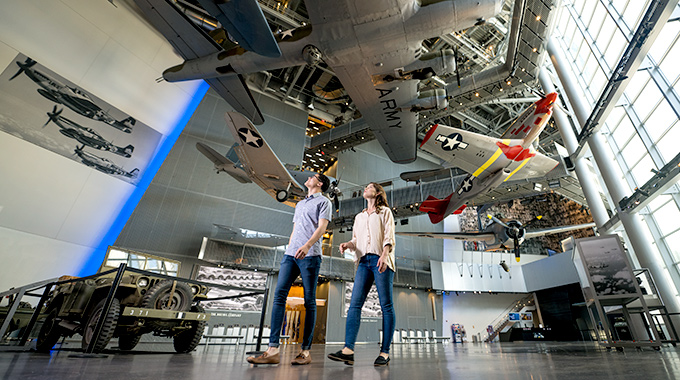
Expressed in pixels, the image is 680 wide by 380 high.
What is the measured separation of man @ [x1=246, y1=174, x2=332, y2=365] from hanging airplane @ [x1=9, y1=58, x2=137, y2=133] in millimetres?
6426

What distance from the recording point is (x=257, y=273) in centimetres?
1338

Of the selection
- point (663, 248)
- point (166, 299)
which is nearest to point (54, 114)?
point (166, 299)

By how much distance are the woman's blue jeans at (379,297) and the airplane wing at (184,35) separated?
7.25m

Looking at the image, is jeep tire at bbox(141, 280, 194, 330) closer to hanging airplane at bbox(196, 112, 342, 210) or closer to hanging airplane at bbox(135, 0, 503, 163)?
hanging airplane at bbox(135, 0, 503, 163)

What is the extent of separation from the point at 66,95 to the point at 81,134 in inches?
33.3

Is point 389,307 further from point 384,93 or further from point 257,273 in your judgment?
point 257,273

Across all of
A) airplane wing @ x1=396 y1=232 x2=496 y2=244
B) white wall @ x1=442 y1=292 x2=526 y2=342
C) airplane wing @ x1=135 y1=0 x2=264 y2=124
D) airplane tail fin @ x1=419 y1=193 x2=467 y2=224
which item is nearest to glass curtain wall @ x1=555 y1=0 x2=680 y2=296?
airplane wing @ x1=396 y1=232 x2=496 y2=244

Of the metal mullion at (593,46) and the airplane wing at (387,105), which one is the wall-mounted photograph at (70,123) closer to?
the airplane wing at (387,105)

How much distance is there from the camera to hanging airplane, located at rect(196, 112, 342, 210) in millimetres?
8266

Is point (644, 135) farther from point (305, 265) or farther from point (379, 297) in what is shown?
point (305, 265)

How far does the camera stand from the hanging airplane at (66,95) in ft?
17.5

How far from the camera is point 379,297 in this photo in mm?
2371

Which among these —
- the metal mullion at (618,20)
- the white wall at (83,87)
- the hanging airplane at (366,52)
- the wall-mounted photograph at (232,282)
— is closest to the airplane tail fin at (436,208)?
the hanging airplane at (366,52)

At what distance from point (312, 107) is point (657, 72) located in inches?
598
